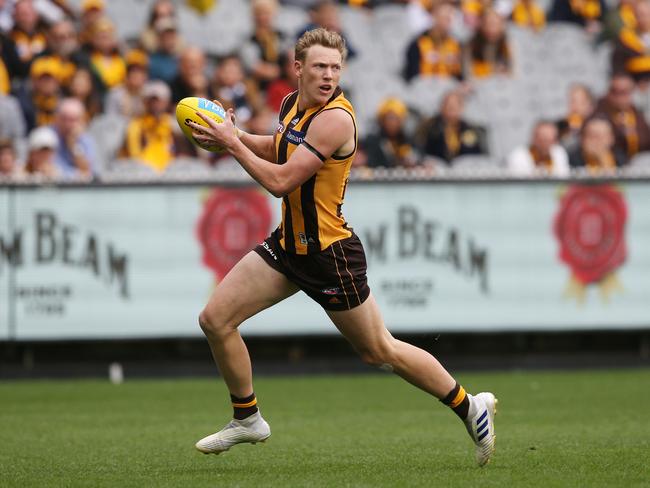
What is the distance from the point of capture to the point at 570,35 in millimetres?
19078

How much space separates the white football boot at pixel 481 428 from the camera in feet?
23.9

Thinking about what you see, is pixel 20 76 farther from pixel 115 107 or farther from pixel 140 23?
pixel 140 23

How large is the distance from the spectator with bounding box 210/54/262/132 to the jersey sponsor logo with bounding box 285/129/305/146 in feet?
29.6

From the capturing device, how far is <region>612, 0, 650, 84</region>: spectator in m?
18.5

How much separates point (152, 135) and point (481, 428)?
897cm

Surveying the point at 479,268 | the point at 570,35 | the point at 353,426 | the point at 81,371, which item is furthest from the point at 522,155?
the point at 353,426

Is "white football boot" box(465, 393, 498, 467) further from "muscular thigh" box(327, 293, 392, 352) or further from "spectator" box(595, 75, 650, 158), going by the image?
"spectator" box(595, 75, 650, 158)

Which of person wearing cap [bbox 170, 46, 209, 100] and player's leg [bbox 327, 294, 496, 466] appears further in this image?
person wearing cap [bbox 170, 46, 209, 100]

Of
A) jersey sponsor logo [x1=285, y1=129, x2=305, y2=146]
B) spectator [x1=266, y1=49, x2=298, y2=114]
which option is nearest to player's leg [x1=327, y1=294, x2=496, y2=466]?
jersey sponsor logo [x1=285, y1=129, x2=305, y2=146]

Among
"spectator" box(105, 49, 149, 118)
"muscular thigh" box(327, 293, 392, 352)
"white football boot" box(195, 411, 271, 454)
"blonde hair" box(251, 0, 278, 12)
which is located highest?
"blonde hair" box(251, 0, 278, 12)

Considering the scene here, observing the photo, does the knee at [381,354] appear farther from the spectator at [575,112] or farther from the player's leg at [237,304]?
the spectator at [575,112]

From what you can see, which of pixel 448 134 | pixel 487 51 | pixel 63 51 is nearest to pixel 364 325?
pixel 448 134

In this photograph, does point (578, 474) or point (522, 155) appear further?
point (522, 155)

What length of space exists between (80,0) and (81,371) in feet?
19.7
